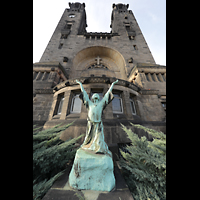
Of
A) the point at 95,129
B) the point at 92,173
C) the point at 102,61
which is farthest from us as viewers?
the point at 102,61

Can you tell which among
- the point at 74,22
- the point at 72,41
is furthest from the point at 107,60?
the point at 74,22

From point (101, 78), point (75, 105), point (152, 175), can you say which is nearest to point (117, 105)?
point (101, 78)

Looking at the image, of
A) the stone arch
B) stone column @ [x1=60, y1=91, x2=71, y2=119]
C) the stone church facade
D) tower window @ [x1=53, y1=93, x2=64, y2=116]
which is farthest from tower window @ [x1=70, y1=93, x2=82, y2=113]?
the stone arch

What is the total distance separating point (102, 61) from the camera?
1467 centimetres

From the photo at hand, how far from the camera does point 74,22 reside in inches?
682

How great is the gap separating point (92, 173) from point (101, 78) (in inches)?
192

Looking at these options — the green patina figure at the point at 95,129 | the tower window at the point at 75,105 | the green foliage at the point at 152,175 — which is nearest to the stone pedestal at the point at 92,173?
the green patina figure at the point at 95,129

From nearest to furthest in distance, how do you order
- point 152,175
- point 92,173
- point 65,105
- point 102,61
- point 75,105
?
point 152,175 < point 92,173 < point 65,105 < point 75,105 < point 102,61

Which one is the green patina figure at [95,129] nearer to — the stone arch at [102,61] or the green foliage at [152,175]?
the green foliage at [152,175]

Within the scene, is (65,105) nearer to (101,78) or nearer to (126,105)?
(101,78)

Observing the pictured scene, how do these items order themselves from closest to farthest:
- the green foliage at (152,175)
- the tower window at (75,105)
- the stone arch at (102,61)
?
the green foliage at (152,175), the tower window at (75,105), the stone arch at (102,61)

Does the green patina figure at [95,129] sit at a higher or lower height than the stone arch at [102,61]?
lower

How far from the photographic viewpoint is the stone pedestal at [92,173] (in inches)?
66.7
